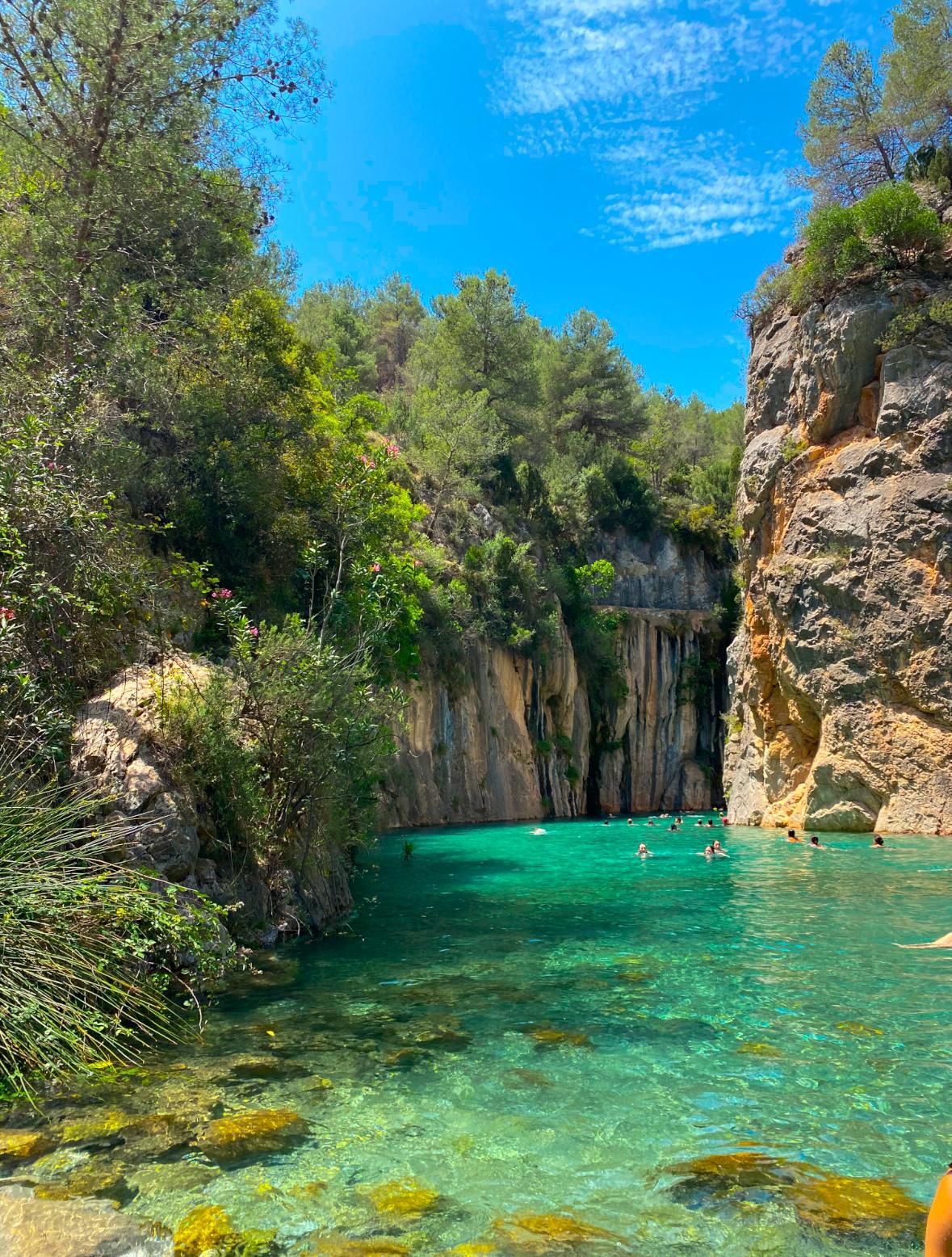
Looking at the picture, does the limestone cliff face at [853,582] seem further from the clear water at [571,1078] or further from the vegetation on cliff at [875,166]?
the clear water at [571,1078]

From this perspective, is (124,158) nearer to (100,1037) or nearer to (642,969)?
(100,1037)

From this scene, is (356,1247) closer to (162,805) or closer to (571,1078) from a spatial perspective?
(571,1078)

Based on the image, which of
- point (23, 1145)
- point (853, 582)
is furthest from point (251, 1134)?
point (853, 582)

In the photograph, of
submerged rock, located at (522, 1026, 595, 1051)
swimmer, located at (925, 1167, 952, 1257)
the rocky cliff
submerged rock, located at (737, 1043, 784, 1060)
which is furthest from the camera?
the rocky cliff

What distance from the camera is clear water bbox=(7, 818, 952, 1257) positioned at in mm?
3885

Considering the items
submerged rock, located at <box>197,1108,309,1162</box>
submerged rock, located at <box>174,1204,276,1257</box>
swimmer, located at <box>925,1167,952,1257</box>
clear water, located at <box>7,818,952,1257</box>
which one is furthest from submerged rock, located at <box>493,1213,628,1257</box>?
swimmer, located at <box>925,1167,952,1257</box>

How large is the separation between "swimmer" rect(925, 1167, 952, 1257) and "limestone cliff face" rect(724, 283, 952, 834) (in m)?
18.9

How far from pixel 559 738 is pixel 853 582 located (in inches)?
547

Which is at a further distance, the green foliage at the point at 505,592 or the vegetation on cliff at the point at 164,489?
the green foliage at the point at 505,592

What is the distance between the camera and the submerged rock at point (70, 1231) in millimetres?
3195

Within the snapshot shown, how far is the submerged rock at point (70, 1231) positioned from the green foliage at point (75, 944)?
0.99 m

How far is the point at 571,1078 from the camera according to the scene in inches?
214

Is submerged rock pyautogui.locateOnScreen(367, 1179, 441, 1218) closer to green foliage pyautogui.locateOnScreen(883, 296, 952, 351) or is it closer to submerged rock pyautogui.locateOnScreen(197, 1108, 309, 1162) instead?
submerged rock pyautogui.locateOnScreen(197, 1108, 309, 1162)

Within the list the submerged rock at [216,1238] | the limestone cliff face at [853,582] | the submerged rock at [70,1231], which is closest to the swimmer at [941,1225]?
the submerged rock at [216,1238]
